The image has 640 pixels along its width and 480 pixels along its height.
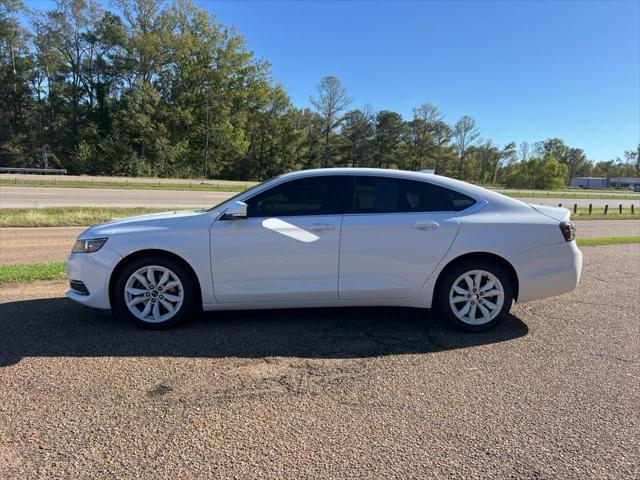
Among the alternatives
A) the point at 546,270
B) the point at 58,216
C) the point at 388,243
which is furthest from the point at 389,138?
the point at 388,243

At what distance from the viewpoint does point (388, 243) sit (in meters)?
4.21

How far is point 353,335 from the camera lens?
4227mm

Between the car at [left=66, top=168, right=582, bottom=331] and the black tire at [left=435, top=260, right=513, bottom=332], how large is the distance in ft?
0.03

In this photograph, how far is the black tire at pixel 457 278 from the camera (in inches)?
170

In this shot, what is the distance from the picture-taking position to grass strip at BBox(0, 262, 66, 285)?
5992 millimetres

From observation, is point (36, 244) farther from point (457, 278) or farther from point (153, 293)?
point (457, 278)

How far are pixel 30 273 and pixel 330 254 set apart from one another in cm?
474

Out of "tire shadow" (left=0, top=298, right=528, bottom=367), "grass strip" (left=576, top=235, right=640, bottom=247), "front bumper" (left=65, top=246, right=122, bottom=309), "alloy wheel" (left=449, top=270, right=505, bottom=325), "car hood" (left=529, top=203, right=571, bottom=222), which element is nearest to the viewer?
"tire shadow" (left=0, top=298, right=528, bottom=367)

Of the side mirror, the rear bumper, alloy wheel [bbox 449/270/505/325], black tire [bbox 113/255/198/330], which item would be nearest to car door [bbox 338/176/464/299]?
alloy wheel [bbox 449/270/505/325]

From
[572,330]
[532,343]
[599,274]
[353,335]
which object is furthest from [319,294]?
[599,274]

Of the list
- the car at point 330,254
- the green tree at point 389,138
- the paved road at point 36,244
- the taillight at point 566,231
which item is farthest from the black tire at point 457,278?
the green tree at point 389,138

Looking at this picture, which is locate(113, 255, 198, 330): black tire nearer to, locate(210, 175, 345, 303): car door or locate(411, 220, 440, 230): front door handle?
locate(210, 175, 345, 303): car door

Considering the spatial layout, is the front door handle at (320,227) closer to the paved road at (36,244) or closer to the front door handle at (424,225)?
the front door handle at (424,225)

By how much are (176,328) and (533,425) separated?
10.4 feet
